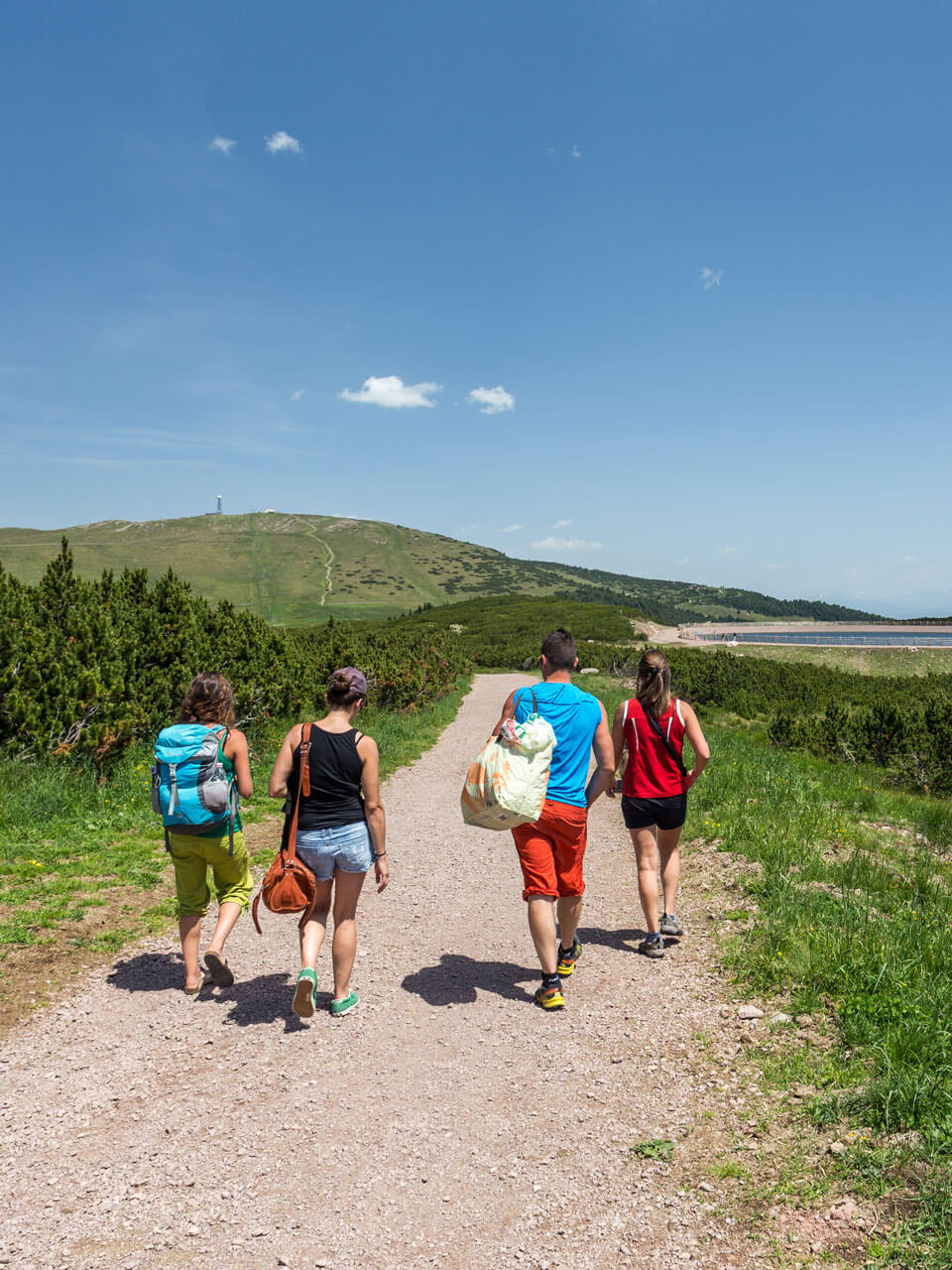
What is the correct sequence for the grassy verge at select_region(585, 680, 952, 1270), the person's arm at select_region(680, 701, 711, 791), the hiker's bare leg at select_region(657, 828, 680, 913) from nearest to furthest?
the grassy verge at select_region(585, 680, 952, 1270), the person's arm at select_region(680, 701, 711, 791), the hiker's bare leg at select_region(657, 828, 680, 913)

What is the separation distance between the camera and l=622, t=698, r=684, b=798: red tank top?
5320mm

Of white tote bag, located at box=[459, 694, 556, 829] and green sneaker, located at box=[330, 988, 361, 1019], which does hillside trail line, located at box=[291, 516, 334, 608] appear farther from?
white tote bag, located at box=[459, 694, 556, 829]

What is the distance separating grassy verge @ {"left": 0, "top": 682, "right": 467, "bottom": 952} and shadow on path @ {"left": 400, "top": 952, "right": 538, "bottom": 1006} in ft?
7.92

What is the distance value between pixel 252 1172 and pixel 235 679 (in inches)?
427

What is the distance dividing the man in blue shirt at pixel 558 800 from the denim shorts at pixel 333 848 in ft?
3.22

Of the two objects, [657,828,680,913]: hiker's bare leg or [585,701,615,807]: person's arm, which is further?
[657,828,680,913]: hiker's bare leg

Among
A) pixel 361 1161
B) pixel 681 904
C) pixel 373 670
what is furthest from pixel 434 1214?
pixel 373 670

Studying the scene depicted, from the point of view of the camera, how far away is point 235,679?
13289 mm

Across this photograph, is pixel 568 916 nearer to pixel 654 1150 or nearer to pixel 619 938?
pixel 619 938

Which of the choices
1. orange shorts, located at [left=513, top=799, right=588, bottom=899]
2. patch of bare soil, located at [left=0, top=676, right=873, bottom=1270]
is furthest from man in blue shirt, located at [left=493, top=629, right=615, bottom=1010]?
patch of bare soil, located at [left=0, top=676, right=873, bottom=1270]

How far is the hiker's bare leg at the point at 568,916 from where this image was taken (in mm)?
4779

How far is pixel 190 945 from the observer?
15.9ft

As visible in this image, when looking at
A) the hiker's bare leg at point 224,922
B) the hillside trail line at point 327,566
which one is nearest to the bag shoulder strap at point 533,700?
the hiker's bare leg at point 224,922

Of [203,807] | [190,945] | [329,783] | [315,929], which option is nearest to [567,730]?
[329,783]
